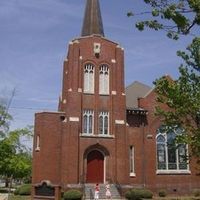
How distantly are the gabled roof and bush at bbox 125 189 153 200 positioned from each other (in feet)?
30.0

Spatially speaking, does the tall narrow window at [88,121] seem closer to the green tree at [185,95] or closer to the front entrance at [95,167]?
the front entrance at [95,167]

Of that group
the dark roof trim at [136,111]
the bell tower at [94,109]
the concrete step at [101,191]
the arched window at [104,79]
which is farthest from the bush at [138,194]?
the arched window at [104,79]

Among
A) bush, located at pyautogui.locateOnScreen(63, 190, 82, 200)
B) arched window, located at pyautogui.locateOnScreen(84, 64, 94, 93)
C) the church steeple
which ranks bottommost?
bush, located at pyautogui.locateOnScreen(63, 190, 82, 200)

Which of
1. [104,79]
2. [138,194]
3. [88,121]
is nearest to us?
[138,194]

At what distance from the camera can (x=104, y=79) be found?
3647 cm

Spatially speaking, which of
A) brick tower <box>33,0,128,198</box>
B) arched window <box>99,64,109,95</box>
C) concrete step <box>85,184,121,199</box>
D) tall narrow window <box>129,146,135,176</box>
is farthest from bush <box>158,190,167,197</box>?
arched window <box>99,64,109,95</box>

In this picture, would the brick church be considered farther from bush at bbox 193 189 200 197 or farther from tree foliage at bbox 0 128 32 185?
tree foliage at bbox 0 128 32 185

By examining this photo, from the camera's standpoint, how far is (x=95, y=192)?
100 feet

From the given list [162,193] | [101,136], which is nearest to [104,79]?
[101,136]

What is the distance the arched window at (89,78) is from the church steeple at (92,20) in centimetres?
422

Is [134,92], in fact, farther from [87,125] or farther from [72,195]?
[72,195]

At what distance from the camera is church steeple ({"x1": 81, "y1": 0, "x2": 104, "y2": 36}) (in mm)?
38844

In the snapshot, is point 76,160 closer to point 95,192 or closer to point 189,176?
point 95,192

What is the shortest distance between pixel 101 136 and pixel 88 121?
5.87 ft
